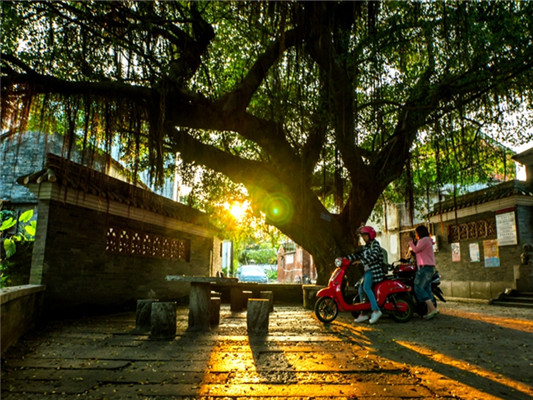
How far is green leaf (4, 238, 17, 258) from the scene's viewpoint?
7.48m

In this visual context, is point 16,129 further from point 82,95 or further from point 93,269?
point 93,269

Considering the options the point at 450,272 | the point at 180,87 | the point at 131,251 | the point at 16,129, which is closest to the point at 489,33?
the point at 180,87

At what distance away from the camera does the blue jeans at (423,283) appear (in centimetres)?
724

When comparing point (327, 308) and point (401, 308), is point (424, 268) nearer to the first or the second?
point (401, 308)

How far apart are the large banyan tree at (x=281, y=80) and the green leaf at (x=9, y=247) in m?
2.57

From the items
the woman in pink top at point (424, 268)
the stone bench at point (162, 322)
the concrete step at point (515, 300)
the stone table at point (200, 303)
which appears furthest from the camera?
the concrete step at point (515, 300)

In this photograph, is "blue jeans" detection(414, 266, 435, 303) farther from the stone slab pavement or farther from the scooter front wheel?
the scooter front wheel

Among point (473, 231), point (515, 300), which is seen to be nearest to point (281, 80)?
point (515, 300)

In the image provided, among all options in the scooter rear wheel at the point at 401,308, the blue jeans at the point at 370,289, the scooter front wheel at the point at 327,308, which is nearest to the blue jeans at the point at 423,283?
the scooter rear wheel at the point at 401,308

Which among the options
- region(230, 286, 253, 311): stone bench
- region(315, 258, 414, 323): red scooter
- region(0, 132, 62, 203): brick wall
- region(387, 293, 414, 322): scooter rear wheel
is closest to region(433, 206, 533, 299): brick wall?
region(387, 293, 414, 322): scooter rear wheel

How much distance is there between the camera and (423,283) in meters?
7.37

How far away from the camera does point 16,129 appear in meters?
5.55

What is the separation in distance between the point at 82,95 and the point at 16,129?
42.1 inches

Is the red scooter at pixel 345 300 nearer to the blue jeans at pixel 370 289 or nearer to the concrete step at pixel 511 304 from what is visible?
the blue jeans at pixel 370 289
